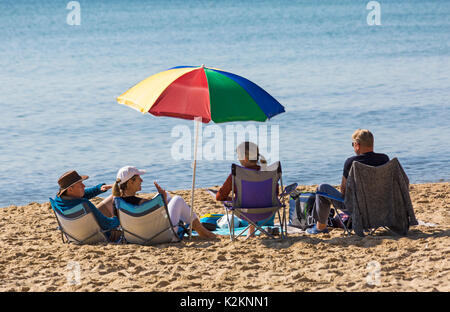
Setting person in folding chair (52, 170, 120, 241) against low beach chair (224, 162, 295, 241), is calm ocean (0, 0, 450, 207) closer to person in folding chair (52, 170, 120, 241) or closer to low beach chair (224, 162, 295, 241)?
person in folding chair (52, 170, 120, 241)

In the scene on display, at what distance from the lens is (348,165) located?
5961 mm

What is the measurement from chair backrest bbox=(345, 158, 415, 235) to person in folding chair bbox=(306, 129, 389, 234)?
9cm

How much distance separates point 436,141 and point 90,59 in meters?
21.1

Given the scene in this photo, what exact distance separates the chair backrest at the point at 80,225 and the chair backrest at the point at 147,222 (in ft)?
0.87

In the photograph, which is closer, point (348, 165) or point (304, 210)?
point (348, 165)

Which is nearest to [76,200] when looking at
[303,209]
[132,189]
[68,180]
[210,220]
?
[68,180]

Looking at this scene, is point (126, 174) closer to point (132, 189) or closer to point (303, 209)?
point (132, 189)

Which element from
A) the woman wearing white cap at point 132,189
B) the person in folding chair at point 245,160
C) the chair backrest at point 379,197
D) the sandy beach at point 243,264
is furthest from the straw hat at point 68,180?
the chair backrest at point 379,197

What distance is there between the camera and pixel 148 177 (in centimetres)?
1074

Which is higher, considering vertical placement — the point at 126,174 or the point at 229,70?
the point at 229,70

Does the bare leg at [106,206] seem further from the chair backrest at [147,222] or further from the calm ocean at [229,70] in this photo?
the calm ocean at [229,70]

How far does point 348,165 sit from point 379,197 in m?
0.38
